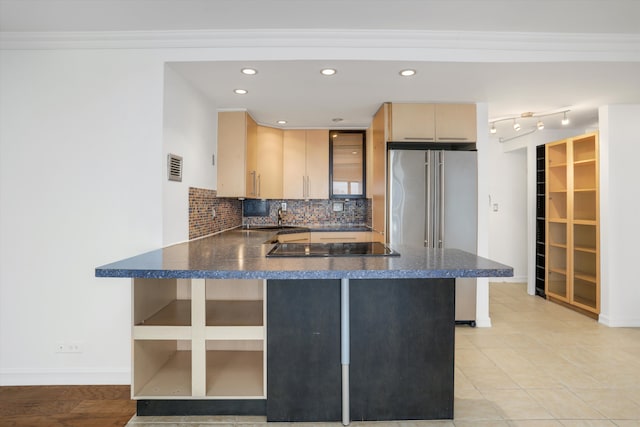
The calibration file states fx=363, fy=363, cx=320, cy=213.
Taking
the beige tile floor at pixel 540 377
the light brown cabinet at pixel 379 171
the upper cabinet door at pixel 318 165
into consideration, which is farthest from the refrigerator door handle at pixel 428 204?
the upper cabinet door at pixel 318 165

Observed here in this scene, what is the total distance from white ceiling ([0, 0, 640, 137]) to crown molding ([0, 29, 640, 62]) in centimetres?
2

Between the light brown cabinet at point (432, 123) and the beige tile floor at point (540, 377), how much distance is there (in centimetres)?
198

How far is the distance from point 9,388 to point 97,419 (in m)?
0.92

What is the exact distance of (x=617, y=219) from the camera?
3928 millimetres

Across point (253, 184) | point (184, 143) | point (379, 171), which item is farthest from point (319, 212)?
point (184, 143)

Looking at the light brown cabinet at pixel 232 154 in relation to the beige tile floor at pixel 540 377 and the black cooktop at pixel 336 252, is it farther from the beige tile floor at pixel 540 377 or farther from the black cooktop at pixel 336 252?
the beige tile floor at pixel 540 377

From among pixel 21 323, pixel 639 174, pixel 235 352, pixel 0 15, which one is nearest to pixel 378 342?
pixel 235 352

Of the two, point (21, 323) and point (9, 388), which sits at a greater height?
point (21, 323)

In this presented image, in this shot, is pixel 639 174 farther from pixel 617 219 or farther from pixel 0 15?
pixel 0 15

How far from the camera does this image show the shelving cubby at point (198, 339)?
198cm

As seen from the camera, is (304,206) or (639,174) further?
(304,206)

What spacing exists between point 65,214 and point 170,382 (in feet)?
4.66

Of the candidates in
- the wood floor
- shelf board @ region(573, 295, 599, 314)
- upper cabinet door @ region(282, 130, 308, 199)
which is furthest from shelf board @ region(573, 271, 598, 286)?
the wood floor

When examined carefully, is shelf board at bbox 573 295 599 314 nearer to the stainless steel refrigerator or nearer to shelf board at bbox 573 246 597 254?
shelf board at bbox 573 246 597 254
